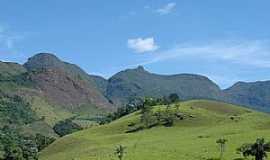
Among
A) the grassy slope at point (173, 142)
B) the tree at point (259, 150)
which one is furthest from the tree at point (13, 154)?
the tree at point (259, 150)

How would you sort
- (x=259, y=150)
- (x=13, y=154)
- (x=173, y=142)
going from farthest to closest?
(x=13, y=154), (x=173, y=142), (x=259, y=150)

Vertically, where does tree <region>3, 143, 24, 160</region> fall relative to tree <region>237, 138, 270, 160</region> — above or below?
below

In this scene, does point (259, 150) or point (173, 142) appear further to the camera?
point (173, 142)

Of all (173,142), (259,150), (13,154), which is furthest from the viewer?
(13,154)

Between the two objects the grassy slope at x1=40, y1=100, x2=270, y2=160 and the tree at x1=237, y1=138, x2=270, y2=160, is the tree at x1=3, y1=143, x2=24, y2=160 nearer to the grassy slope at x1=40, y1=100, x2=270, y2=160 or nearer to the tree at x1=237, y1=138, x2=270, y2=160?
the grassy slope at x1=40, y1=100, x2=270, y2=160

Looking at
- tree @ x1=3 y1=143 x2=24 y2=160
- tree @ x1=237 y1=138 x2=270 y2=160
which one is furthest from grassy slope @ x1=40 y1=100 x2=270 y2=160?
tree @ x1=3 y1=143 x2=24 y2=160

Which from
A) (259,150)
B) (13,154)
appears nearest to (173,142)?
(259,150)

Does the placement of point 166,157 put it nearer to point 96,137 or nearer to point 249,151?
point 249,151

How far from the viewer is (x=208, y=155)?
12419cm

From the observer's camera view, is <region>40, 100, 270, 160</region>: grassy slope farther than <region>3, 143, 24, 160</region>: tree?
No

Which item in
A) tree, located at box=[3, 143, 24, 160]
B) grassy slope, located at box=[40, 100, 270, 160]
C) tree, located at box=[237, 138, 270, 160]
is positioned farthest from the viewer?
tree, located at box=[3, 143, 24, 160]

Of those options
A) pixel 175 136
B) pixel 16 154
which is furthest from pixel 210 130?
pixel 16 154

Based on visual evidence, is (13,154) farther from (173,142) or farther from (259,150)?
(259,150)

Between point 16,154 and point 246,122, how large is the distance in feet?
273
